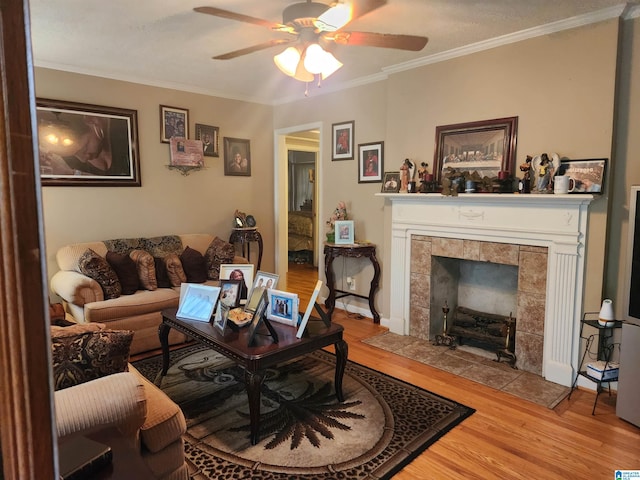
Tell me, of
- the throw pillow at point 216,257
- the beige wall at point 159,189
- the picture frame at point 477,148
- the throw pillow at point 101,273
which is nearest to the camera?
the picture frame at point 477,148

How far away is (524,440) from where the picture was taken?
2391 mm

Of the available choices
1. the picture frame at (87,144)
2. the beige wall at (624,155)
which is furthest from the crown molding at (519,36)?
the picture frame at (87,144)

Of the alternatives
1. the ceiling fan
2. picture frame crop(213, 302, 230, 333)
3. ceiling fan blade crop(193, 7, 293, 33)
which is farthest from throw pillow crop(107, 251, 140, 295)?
ceiling fan blade crop(193, 7, 293, 33)

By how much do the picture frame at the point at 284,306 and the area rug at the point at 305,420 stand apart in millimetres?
559

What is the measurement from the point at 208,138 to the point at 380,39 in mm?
3032

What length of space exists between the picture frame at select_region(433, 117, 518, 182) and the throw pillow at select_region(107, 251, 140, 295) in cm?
293

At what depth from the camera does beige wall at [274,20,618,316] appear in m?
2.85

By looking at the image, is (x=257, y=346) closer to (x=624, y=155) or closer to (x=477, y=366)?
(x=477, y=366)

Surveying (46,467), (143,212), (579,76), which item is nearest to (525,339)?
(579,76)

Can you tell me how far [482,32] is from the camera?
10.2 feet

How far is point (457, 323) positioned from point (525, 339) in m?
0.67

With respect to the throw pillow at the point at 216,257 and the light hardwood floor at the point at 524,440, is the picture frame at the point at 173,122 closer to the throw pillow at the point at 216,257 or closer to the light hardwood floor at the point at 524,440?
the throw pillow at the point at 216,257

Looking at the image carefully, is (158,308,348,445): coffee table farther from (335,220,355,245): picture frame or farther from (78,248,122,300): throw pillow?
(335,220,355,245): picture frame

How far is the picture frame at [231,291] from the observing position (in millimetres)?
2879
